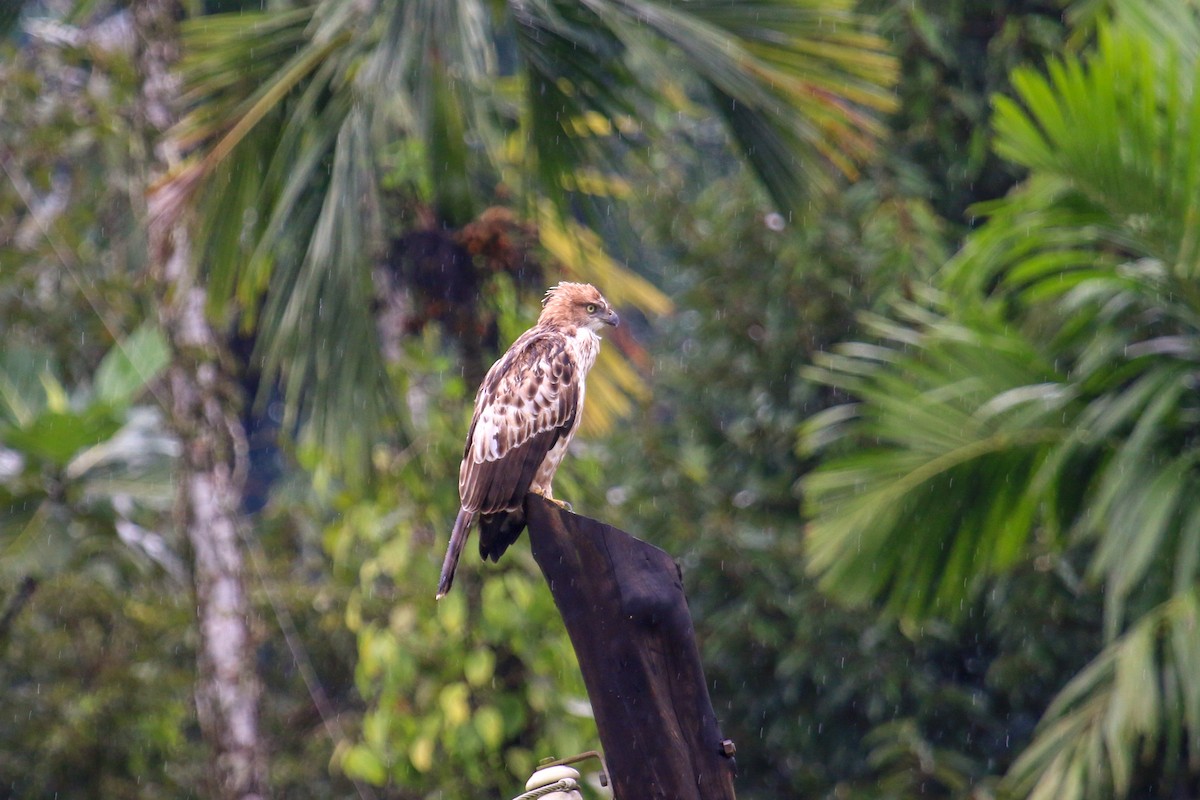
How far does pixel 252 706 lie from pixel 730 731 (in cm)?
300

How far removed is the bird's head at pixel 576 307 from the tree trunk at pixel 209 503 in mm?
1931

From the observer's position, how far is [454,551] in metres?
3.42

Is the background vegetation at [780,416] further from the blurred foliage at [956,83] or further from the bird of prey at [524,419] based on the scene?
the bird of prey at [524,419]

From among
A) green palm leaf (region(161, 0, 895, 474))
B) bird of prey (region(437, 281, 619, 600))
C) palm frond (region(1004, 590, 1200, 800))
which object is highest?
green palm leaf (region(161, 0, 895, 474))

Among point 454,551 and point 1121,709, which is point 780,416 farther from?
point 454,551

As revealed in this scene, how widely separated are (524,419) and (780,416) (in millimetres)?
4095

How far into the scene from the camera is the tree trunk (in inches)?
220

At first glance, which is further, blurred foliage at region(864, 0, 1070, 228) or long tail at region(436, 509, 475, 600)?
blurred foliage at region(864, 0, 1070, 228)

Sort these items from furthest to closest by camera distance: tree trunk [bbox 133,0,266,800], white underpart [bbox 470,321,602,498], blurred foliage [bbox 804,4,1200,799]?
tree trunk [bbox 133,0,266,800] < blurred foliage [bbox 804,4,1200,799] < white underpart [bbox 470,321,602,498]

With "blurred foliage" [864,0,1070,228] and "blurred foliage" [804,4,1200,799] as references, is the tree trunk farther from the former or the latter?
"blurred foliage" [864,0,1070,228]

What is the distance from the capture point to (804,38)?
487cm

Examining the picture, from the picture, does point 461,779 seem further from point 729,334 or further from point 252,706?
point 729,334

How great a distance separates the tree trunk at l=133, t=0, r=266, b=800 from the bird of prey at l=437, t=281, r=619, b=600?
202 cm

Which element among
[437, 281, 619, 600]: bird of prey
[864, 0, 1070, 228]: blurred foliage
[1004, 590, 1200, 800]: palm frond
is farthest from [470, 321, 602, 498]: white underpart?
[864, 0, 1070, 228]: blurred foliage
